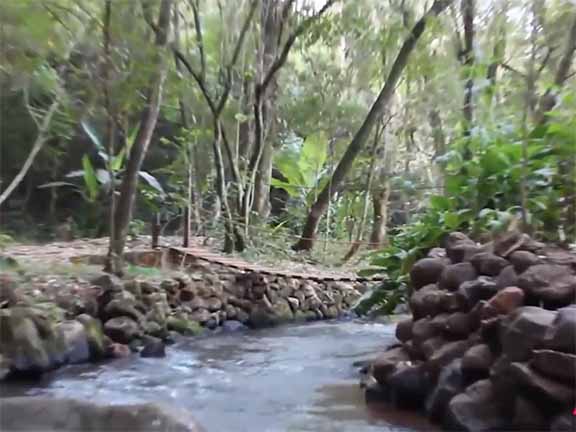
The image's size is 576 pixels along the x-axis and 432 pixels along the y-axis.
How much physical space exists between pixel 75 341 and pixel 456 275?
7.70 ft

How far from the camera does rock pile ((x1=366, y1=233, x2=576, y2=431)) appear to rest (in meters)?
2.54

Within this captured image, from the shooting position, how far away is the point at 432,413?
307cm

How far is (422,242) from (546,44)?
55.3 inches

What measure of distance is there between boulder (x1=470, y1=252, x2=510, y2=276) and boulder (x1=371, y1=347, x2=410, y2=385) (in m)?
0.60

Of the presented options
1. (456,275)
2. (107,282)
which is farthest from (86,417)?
(107,282)

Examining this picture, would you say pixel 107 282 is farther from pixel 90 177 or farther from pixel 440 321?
pixel 440 321

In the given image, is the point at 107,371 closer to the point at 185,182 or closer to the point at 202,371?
the point at 202,371

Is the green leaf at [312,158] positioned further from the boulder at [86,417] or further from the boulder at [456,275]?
the boulder at [86,417]

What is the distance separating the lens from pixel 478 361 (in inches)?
115

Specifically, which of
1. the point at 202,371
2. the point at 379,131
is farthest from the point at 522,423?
the point at 379,131

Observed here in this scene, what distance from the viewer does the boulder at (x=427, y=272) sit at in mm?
3762

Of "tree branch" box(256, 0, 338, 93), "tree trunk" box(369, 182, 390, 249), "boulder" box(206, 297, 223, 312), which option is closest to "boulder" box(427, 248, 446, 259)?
"boulder" box(206, 297, 223, 312)

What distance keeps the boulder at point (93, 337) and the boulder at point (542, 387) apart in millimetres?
2756

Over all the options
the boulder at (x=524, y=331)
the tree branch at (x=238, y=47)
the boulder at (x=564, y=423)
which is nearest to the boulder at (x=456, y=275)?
the boulder at (x=524, y=331)
